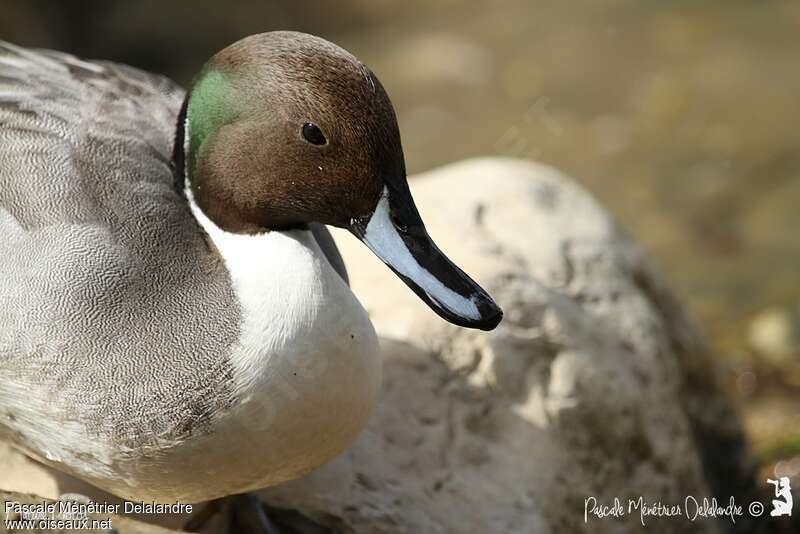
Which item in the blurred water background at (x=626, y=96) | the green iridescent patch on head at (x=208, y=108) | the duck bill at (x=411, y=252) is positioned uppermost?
the green iridescent patch on head at (x=208, y=108)

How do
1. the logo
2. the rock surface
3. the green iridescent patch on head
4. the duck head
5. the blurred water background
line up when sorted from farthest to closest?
the blurred water background, the logo, the rock surface, the green iridescent patch on head, the duck head

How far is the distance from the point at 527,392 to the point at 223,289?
0.91 meters

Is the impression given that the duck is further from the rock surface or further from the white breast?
the rock surface

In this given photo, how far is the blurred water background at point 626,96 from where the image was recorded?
4898 millimetres

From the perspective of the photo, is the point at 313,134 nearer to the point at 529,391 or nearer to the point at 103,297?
the point at 103,297

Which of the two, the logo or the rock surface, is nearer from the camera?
the rock surface

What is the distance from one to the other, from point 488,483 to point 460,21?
4.45m

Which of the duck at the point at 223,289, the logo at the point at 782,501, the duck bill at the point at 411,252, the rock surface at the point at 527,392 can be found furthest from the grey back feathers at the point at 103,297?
the logo at the point at 782,501

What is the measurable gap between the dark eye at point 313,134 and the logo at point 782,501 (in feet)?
6.42

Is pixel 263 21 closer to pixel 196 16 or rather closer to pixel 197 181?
pixel 196 16

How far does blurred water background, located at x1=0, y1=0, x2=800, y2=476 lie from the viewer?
4.90 metres

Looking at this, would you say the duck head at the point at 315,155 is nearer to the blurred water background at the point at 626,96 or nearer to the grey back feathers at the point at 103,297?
the grey back feathers at the point at 103,297

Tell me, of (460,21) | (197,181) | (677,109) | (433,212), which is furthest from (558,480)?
(460,21)

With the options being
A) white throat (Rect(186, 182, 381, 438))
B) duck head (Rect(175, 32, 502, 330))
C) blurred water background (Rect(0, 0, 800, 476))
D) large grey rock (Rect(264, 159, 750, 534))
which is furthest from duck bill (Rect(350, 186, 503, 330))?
blurred water background (Rect(0, 0, 800, 476))
